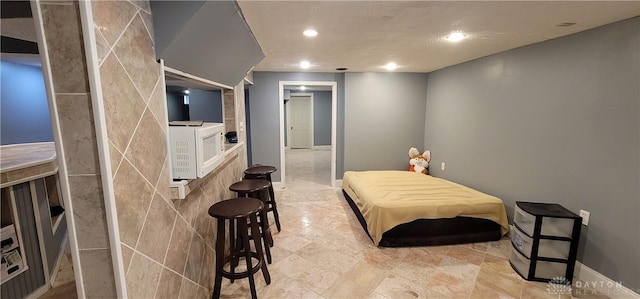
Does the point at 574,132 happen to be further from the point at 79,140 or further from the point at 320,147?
the point at 320,147

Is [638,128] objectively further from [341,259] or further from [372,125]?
[372,125]

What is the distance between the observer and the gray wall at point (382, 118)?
15.6ft

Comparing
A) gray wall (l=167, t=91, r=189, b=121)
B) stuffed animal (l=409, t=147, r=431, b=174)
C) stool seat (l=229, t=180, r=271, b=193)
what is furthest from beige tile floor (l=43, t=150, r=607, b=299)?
gray wall (l=167, t=91, r=189, b=121)

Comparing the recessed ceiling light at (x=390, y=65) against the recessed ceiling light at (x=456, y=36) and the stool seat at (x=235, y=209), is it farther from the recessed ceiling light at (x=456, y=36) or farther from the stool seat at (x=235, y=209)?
the stool seat at (x=235, y=209)

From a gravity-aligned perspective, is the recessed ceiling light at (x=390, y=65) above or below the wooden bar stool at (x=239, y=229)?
above

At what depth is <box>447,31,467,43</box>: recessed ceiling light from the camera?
2.31 m

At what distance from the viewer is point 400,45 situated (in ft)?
8.95

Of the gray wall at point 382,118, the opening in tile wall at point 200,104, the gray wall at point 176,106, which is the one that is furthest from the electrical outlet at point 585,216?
the gray wall at point 176,106

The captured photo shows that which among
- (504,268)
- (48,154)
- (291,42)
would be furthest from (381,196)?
(48,154)

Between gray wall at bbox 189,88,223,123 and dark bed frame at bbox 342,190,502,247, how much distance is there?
293 centimetres

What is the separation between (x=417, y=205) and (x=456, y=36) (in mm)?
1683

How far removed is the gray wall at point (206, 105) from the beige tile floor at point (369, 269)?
6.24 feet

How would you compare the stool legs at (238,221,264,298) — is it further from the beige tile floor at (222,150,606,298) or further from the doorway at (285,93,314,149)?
the doorway at (285,93,314,149)

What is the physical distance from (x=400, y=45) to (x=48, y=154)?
3129 millimetres
